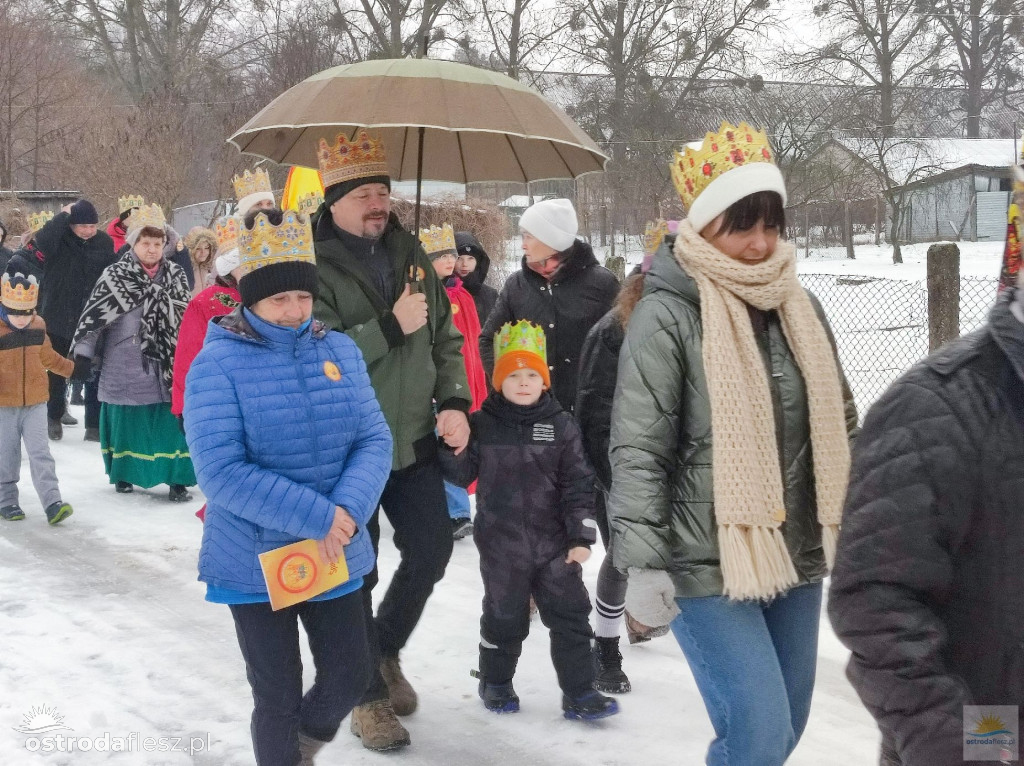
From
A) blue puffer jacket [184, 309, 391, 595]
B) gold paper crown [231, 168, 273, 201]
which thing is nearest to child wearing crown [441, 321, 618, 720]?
blue puffer jacket [184, 309, 391, 595]

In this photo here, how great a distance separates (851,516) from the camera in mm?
1762

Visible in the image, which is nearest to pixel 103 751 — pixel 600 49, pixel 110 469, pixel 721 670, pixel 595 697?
pixel 595 697

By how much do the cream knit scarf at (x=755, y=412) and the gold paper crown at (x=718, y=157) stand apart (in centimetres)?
14

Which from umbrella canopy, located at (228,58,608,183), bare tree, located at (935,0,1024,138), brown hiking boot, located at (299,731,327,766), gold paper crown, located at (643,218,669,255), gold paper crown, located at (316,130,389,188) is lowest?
brown hiking boot, located at (299,731,327,766)

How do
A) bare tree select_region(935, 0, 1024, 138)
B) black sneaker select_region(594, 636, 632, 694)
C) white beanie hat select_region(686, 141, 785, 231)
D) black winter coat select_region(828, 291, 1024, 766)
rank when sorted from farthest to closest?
bare tree select_region(935, 0, 1024, 138) < black sneaker select_region(594, 636, 632, 694) < white beanie hat select_region(686, 141, 785, 231) < black winter coat select_region(828, 291, 1024, 766)

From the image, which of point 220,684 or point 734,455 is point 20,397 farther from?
point 734,455

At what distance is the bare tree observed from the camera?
33.3 meters

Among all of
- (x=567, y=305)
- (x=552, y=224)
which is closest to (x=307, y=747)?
(x=567, y=305)

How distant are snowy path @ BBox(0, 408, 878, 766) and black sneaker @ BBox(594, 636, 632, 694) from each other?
0.07m

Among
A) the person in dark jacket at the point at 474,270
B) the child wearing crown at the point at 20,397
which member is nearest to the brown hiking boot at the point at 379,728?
the person in dark jacket at the point at 474,270

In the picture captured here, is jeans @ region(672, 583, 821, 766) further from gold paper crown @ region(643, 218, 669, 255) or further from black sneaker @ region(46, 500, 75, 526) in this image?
black sneaker @ region(46, 500, 75, 526)

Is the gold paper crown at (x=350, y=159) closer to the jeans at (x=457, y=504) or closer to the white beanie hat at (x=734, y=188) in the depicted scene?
the white beanie hat at (x=734, y=188)

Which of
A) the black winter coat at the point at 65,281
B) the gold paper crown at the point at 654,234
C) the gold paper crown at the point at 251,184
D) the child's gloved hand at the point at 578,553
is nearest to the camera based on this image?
the child's gloved hand at the point at 578,553

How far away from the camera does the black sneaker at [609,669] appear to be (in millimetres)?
4430
